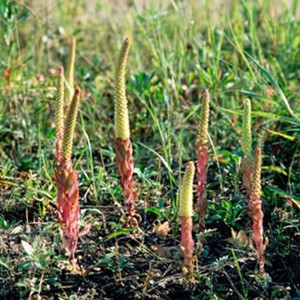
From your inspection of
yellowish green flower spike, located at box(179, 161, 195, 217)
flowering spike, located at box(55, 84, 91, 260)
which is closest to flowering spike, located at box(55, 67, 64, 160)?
flowering spike, located at box(55, 84, 91, 260)

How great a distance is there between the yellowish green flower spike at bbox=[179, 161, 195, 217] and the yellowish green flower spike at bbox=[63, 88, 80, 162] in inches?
16.8

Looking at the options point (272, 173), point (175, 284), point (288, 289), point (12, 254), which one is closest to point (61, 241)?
point (12, 254)

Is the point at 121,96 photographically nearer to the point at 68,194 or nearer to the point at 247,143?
the point at 68,194

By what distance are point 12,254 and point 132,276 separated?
474mm

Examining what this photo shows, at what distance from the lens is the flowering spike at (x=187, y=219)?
2.40 metres

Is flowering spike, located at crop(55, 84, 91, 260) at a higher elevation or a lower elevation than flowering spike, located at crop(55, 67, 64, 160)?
lower

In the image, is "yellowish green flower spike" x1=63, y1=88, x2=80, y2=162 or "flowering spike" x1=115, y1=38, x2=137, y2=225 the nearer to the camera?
"yellowish green flower spike" x1=63, y1=88, x2=80, y2=162

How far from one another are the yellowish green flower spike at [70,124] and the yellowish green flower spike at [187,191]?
0.43m

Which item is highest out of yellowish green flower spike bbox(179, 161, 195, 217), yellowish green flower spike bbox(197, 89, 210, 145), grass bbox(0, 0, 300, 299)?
yellowish green flower spike bbox(197, 89, 210, 145)

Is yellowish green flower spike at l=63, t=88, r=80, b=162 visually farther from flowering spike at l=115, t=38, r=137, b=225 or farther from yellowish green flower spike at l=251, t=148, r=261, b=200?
yellowish green flower spike at l=251, t=148, r=261, b=200

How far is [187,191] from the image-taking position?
2.42 meters

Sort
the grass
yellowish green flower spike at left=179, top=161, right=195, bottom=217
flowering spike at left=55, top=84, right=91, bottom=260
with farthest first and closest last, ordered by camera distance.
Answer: the grass, flowering spike at left=55, top=84, right=91, bottom=260, yellowish green flower spike at left=179, top=161, right=195, bottom=217

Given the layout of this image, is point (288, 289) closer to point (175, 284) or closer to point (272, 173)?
point (175, 284)

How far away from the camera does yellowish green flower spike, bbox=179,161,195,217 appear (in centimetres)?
238
